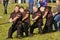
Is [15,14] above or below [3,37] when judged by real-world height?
above

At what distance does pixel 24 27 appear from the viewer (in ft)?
44.5

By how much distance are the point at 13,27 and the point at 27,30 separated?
66 cm

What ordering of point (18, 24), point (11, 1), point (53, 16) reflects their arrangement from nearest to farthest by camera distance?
point (18, 24) < point (53, 16) < point (11, 1)

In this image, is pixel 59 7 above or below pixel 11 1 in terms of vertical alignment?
above

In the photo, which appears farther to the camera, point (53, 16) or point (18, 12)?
point (53, 16)

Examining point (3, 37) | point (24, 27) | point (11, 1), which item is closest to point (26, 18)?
point (24, 27)

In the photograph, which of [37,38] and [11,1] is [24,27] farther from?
[11,1]

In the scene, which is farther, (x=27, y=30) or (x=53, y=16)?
(x=53, y=16)

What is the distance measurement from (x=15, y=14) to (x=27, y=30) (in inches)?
36.3

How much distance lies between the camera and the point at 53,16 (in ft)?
49.1

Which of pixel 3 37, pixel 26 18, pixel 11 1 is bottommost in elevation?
pixel 11 1

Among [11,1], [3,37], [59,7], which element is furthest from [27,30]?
[11,1]

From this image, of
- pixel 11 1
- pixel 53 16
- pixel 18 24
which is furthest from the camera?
pixel 11 1

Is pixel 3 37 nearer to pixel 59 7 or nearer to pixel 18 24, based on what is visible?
pixel 18 24
